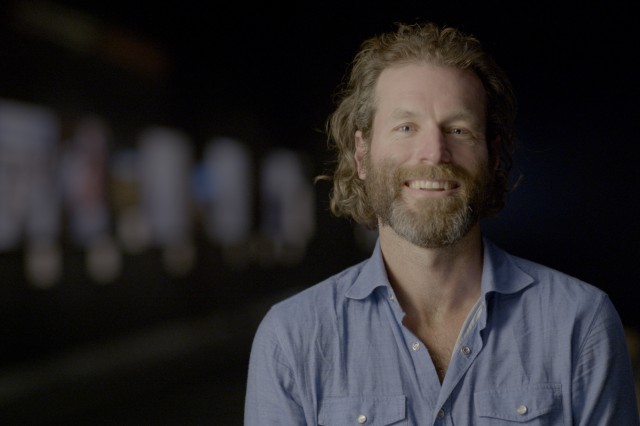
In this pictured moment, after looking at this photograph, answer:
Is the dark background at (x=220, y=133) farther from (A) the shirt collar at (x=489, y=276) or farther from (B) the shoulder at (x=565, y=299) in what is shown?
(B) the shoulder at (x=565, y=299)

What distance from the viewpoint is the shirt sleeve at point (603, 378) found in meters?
1.58

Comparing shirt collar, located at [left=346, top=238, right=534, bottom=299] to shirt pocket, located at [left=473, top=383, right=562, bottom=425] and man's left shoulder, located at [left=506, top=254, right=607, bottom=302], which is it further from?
shirt pocket, located at [left=473, top=383, right=562, bottom=425]

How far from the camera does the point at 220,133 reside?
8891 millimetres

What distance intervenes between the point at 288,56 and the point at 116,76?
3.50 meters

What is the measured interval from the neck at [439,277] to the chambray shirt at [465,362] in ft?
0.15

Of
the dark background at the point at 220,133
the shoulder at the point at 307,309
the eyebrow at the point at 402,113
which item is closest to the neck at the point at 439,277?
the shoulder at the point at 307,309

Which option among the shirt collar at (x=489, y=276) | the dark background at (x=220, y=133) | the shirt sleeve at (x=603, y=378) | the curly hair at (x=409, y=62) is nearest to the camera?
the shirt sleeve at (x=603, y=378)

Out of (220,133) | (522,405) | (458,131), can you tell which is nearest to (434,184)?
(458,131)

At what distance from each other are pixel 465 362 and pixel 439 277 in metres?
0.19

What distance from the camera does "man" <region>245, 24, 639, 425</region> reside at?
1615 millimetres

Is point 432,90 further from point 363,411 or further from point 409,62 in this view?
point 363,411

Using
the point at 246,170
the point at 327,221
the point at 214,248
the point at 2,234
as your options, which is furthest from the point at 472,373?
the point at 327,221

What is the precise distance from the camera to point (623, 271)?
713 cm

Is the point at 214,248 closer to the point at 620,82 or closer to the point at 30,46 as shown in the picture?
the point at 30,46
